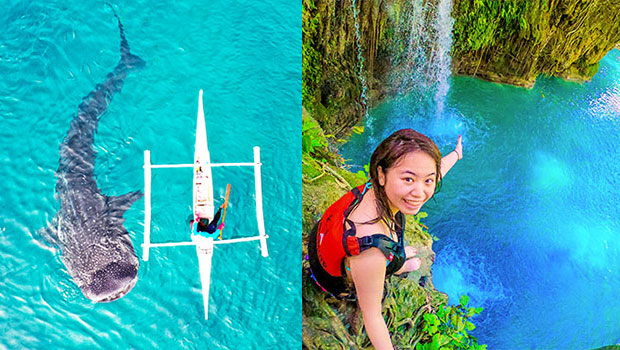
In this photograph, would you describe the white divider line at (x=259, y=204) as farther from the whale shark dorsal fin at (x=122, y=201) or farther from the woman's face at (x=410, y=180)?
the woman's face at (x=410, y=180)

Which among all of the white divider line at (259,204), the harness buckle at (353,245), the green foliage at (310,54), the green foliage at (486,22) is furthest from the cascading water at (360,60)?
the harness buckle at (353,245)

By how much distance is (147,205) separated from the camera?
76.5 inches

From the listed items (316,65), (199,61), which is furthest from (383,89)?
(199,61)

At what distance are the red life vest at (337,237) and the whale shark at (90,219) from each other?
0.99 metres

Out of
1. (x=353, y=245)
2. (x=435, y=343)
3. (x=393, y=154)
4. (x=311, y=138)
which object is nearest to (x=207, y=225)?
(x=311, y=138)

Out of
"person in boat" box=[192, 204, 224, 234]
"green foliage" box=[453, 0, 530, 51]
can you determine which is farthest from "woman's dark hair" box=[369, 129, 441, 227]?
"green foliage" box=[453, 0, 530, 51]

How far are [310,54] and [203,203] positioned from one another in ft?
3.68

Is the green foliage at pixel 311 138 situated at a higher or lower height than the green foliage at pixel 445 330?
higher

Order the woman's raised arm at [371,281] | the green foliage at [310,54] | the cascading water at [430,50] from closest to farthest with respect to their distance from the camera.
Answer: the woman's raised arm at [371,281] → the green foliage at [310,54] → the cascading water at [430,50]

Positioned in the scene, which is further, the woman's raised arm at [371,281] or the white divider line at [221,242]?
the white divider line at [221,242]

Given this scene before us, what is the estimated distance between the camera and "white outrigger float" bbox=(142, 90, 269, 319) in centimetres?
188

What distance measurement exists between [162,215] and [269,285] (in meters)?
0.63

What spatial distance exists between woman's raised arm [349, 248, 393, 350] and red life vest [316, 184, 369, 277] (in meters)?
0.04

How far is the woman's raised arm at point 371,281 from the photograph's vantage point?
1227 millimetres
